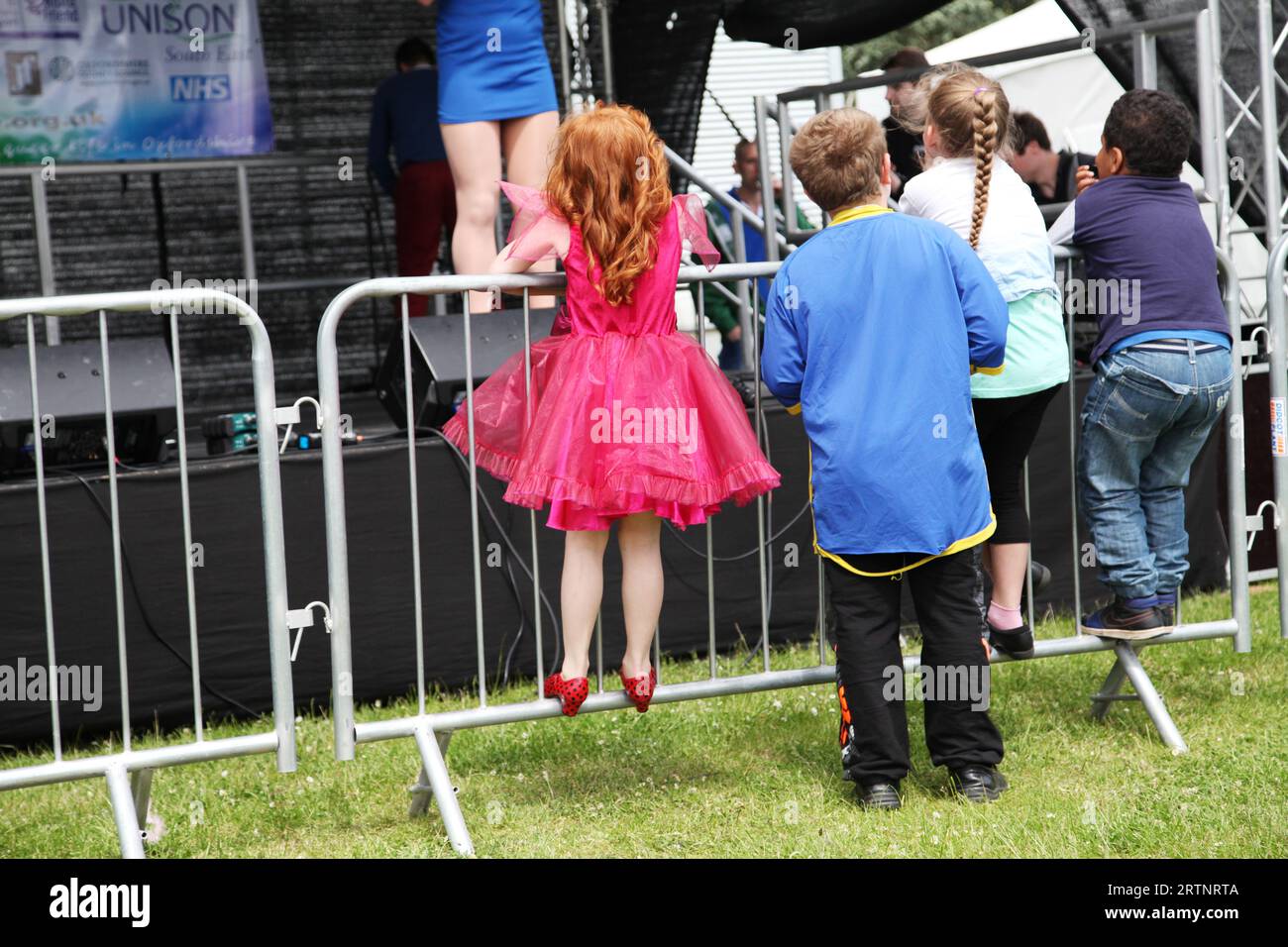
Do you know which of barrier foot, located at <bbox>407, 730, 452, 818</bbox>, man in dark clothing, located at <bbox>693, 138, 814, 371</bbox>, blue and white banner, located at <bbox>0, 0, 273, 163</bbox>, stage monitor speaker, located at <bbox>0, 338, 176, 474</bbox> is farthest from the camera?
man in dark clothing, located at <bbox>693, 138, 814, 371</bbox>

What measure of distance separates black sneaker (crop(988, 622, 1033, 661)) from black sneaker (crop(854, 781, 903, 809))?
0.57m

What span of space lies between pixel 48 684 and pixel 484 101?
221 cm

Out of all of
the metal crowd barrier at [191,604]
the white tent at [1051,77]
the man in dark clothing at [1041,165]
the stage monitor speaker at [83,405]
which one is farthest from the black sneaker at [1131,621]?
the white tent at [1051,77]

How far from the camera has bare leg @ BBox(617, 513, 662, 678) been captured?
3252 millimetres

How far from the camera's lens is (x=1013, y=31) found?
468 inches

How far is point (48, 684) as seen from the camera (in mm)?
3959

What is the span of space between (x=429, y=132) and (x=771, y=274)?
3752mm

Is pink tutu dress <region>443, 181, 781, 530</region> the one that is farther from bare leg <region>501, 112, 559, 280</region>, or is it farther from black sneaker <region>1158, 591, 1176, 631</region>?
bare leg <region>501, 112, 559, 280</region>

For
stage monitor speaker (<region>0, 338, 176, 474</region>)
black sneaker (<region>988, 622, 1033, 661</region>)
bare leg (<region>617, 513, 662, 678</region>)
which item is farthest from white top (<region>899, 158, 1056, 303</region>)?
stage monitor speaker (<region>0, 338, 176, 474</region>)

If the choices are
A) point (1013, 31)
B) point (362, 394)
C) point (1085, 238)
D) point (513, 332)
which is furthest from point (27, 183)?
point (1013, 31)

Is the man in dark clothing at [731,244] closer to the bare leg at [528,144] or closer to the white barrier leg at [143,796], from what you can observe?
the bare leg at [528,144]

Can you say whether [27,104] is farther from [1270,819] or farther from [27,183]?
[1270,819]

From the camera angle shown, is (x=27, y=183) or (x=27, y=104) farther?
(x=27, y=183)
